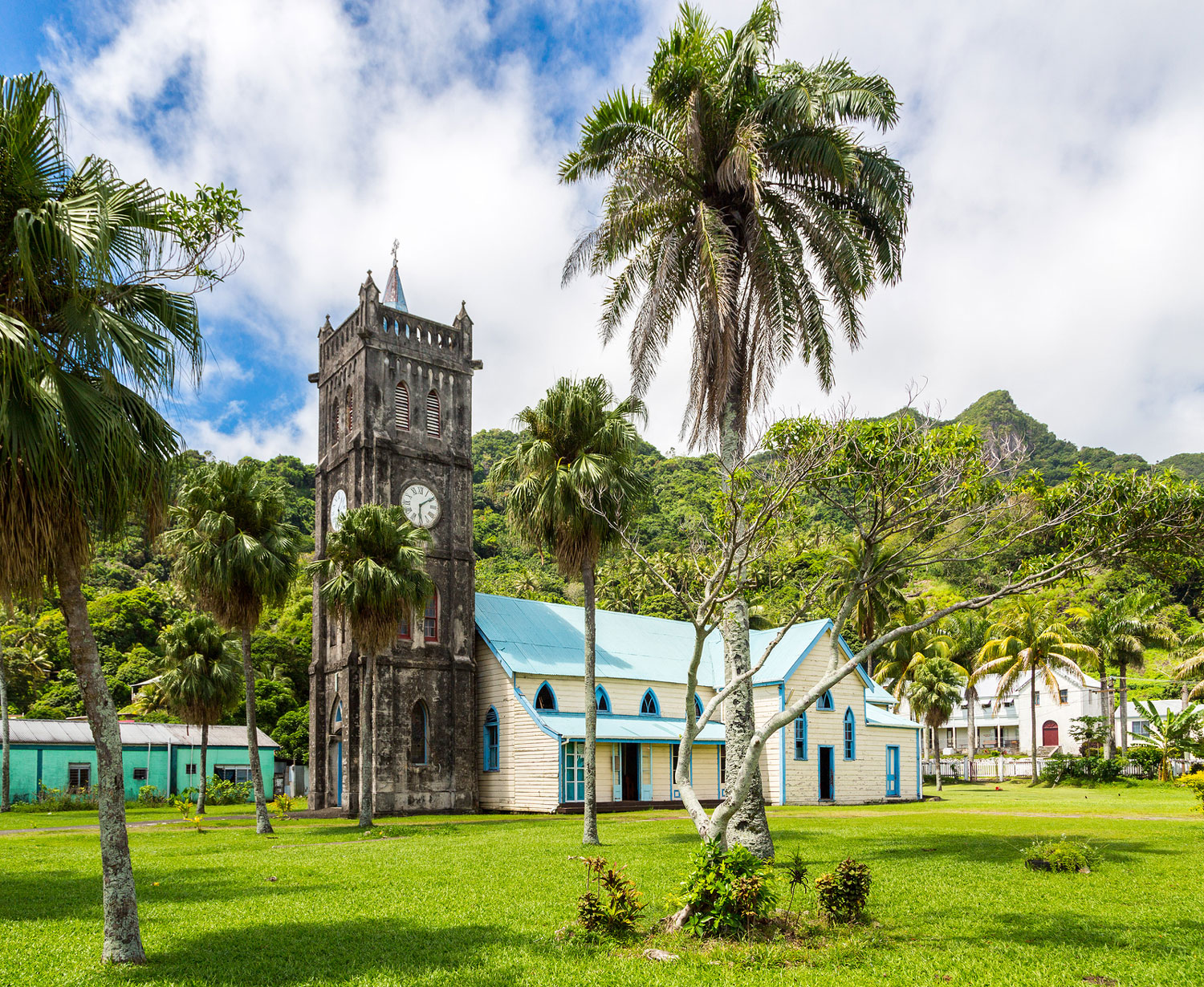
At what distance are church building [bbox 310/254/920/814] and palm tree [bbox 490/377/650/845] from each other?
11288 millimetres

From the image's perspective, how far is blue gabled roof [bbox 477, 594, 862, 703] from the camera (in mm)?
37625

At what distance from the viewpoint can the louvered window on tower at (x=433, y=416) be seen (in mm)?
37562

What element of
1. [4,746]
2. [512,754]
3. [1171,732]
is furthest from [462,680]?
[1171,732]

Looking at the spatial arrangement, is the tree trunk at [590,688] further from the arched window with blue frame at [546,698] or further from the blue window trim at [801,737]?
the blue window trim at [801,737]

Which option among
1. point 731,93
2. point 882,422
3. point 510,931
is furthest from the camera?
point 731,93

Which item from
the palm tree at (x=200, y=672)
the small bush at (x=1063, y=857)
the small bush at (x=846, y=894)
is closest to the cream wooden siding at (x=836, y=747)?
the small bush at (x=1063, y=857)

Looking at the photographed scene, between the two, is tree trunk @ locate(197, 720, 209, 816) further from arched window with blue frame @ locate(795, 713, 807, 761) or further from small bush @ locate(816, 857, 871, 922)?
small bush @ locate(816, 857, 871, 922)

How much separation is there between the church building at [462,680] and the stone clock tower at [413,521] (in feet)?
0.21

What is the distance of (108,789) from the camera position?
985cm

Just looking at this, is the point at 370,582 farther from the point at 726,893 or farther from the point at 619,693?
the point at 726,893

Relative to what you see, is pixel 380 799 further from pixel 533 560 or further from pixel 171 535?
pixel 533 560

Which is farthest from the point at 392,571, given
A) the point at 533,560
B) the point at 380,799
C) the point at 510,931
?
the point at 533,560

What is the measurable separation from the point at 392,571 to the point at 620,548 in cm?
732

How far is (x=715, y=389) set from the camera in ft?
62.2
